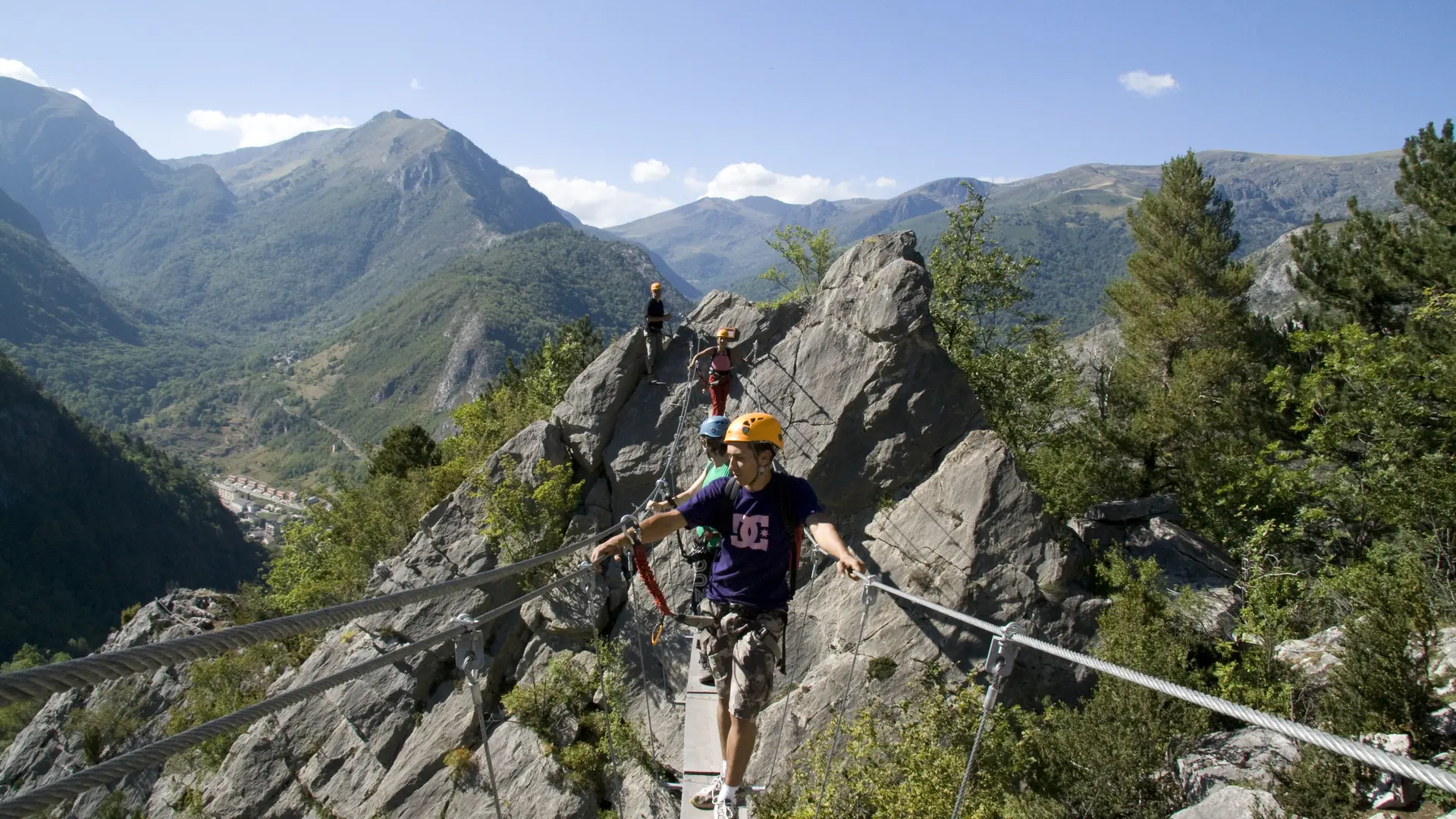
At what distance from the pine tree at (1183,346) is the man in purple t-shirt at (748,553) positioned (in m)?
19.0

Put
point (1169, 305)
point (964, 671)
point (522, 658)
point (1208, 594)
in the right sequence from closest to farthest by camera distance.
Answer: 1. point (964, 671)
2. point (1208, 594)
3. point (522, 658)
4. point (1169, 305)

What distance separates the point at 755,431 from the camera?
567cm

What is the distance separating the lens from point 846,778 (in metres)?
8.27

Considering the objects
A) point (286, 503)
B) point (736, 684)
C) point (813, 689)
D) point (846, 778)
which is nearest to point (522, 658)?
point (813, 689)

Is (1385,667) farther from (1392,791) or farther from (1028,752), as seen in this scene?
(1028,752)

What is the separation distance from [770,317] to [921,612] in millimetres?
8055

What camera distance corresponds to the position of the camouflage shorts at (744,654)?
5699mm

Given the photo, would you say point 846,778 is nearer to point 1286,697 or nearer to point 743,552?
point 743,552

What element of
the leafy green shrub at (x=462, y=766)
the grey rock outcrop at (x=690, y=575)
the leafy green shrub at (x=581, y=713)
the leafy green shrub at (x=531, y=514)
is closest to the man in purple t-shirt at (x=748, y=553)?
the grey rock outcrop at (x=690, y=575)

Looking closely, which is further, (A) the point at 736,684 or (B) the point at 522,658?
(B) the point at 522,658

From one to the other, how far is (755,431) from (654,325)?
1275 cm

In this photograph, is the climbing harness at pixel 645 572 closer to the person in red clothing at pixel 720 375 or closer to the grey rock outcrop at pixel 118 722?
the person in red clothing at pixel 720 375

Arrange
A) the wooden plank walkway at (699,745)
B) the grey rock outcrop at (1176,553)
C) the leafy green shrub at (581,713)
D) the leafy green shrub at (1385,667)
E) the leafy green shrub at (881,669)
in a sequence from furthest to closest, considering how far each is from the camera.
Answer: the grey rock outcrop at (1176,553) < the leafy green shrub at (581,713) < the leafy green shrub at (881,669) < the leafy green shrub at (1385,667) < the wooden plank walkway at (699,745)

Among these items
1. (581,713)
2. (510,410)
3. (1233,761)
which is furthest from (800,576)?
(510,410)
